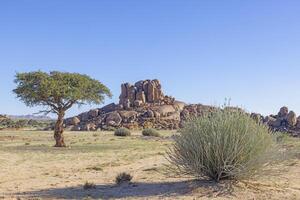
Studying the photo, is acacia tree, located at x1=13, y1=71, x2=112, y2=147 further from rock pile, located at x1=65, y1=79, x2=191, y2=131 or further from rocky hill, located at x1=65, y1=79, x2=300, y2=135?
rock pile, located at x1=65, y1=79, x2=191, y2=131

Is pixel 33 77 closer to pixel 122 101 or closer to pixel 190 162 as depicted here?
pixel 190 162

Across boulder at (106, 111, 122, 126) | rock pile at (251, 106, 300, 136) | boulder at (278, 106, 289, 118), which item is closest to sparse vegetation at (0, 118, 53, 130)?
boulder at (106, 111, 122, 126)

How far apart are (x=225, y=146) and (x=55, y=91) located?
25.0 meters

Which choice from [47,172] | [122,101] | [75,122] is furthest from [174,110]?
[47,172]

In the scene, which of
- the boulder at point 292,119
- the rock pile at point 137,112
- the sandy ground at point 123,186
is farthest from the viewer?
the rock pile at point 137,112

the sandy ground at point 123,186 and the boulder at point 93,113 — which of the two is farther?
the boulder at point 93,113

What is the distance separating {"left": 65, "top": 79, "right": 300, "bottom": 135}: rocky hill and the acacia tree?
1777 inches

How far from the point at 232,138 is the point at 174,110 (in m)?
99.7

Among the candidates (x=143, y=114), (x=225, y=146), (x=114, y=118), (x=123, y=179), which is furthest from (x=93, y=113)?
(x=225, y=146)

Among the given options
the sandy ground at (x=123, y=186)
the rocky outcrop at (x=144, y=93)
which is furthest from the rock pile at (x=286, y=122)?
the sandy ground at (x=123, y=186)

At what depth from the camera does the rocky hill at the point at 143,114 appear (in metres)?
85.2

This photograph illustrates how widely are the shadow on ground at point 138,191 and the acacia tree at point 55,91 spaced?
22113 millimetres

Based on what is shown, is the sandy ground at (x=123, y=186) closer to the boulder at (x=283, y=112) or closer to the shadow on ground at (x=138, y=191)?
the shadow on ground at (x=138, y=191)

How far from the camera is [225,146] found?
43.7 feet
